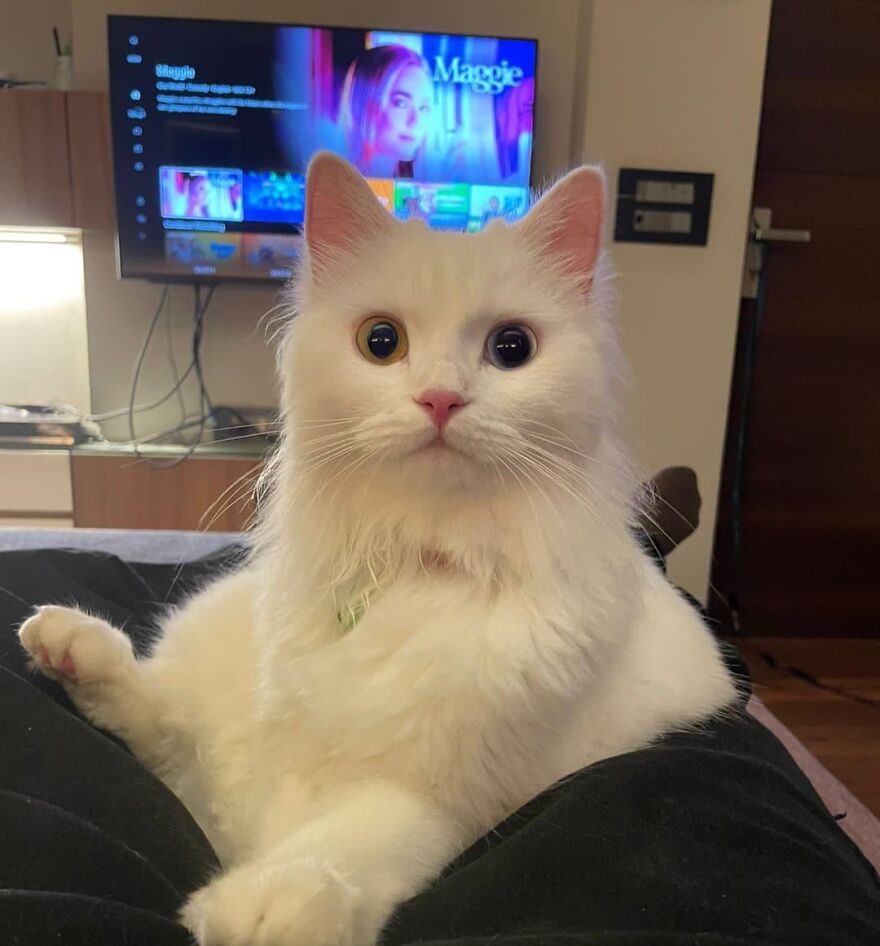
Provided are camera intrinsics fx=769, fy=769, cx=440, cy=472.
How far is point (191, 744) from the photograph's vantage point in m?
0.96

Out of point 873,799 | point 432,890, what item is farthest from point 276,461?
point 873,799

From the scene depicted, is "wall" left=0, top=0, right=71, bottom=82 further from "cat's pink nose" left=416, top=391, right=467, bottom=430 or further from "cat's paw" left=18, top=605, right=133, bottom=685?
"cat's pink nose" left=416, top=391, right=467, bottom=430

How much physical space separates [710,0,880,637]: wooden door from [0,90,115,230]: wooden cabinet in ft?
8.00

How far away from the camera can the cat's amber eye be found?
0.82 meters

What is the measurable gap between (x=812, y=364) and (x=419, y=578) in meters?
2.79

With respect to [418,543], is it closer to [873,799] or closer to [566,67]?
[873,799]

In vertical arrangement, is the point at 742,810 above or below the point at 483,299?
below

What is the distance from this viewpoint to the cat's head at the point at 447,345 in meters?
0.76

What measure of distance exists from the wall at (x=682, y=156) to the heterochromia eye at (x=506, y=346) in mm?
1805

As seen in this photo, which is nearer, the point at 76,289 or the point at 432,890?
the point at 432,890

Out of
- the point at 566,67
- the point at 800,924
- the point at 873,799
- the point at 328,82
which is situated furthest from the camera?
the point at 566,67

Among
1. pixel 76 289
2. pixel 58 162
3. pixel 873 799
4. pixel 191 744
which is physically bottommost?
pixel 873 799

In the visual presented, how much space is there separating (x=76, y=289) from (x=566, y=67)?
2.15 meters

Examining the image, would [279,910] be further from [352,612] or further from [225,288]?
[225,288]
